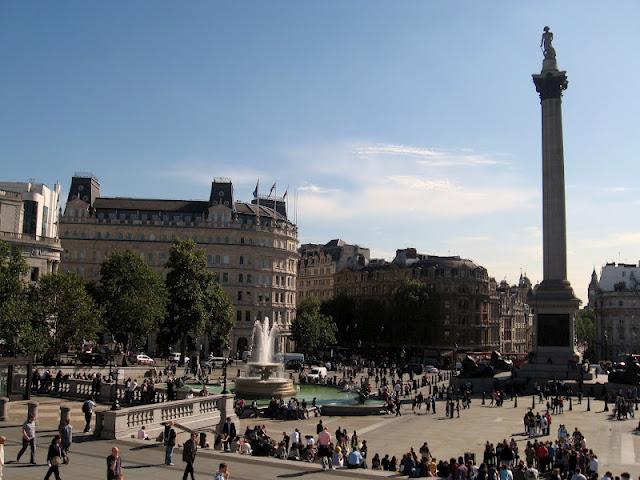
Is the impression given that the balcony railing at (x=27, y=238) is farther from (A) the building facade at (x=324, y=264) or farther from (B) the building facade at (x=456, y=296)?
(A) the building facade at (x=324, y=264)

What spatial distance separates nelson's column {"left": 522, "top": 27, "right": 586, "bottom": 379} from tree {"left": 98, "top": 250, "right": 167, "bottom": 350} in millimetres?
36800

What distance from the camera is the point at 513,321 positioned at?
146875 millimetres

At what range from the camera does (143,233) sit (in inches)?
3942

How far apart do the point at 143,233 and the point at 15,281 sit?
61037 millimetres

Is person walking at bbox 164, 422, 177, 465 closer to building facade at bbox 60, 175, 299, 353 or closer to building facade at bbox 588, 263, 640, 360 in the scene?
building facade at bbox 60, 175, 299, 353

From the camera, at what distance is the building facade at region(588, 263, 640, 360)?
13712 cm

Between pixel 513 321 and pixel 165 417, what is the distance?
129 metres

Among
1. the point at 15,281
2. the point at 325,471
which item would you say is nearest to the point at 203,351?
the point at 15,281

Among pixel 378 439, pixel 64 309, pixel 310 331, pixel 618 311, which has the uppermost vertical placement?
pixel 618 311

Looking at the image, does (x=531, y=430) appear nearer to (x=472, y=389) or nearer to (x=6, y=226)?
(x=472, y=389)

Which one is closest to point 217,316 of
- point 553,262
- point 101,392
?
point 553,262

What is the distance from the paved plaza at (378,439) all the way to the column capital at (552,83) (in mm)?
35004

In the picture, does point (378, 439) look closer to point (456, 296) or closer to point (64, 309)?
point (64, 309)

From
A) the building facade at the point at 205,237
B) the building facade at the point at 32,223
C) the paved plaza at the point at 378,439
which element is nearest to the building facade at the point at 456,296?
the building facade at the point at 205,237
